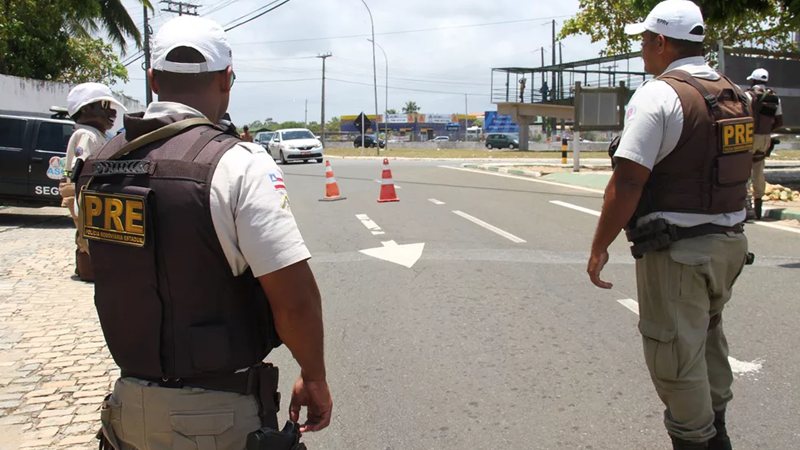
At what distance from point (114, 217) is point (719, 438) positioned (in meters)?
2.73

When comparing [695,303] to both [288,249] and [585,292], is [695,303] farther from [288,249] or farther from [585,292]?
[585,292]

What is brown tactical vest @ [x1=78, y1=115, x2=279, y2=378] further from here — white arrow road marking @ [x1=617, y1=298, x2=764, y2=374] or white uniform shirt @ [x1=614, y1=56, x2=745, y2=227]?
white arrow road marking @ [x1=617, y1=298, x2=764, y2=374]

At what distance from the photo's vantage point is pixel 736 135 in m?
2.94

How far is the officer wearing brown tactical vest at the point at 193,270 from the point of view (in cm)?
182

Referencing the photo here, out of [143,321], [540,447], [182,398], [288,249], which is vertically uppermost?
[288,249]

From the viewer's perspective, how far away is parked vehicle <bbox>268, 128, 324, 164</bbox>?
104 feet

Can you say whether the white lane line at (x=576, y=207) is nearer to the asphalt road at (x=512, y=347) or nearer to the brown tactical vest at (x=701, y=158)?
the asphalt road at (x=512, y=347)

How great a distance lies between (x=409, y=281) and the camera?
23.7 feet

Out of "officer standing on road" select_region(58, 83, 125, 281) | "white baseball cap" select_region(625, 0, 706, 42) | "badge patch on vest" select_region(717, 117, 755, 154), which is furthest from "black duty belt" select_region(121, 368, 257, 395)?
"officer standing on road" select_region(58, 83, 125, 281)

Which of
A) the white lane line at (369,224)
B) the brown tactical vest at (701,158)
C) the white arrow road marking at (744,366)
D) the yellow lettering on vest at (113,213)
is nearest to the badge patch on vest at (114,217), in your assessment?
the yellow lettering on vest at (113,213)

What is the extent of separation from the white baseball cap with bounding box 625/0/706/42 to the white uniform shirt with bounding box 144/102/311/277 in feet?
6.51

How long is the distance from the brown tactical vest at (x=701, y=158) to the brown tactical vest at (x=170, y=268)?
1804mm

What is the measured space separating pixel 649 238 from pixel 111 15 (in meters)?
30.2

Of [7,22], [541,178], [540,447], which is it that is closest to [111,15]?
[7,22]
